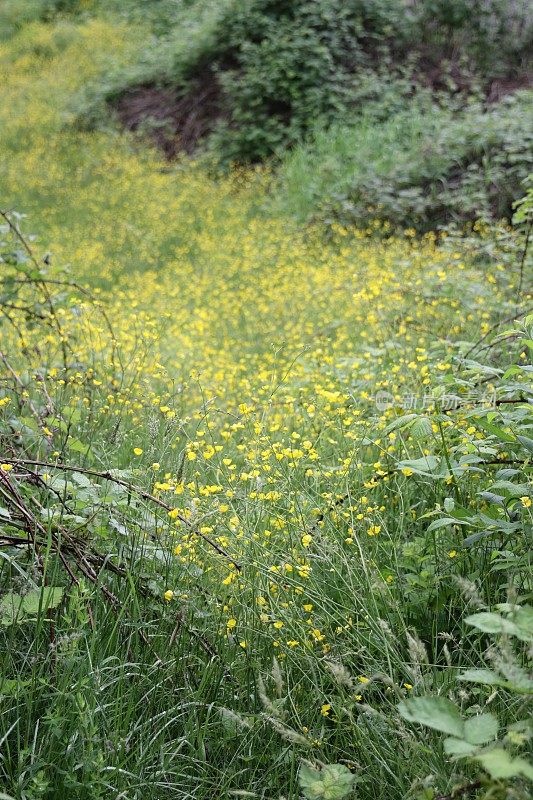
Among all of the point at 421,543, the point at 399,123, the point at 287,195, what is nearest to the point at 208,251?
the point at 287,195

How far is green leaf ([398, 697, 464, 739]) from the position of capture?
1.38 m

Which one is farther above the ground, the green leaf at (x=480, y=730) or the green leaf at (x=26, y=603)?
the green leaf at (x=480, y=730)

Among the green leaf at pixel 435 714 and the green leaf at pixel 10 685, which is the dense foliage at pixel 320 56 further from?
the green leaf at pixel 435 714

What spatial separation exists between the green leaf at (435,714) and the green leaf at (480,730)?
0.01 metres

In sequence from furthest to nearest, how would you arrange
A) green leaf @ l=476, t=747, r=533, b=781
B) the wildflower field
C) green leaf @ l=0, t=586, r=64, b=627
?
green leaf @ l=0, t=586, r=64, b=627 < the wildflower field < green leaf @ l=476, t=747, r=533, b=781

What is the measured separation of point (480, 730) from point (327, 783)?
432mm

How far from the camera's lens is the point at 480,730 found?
4.53ft

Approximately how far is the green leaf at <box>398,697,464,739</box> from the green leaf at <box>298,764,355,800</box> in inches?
12.6

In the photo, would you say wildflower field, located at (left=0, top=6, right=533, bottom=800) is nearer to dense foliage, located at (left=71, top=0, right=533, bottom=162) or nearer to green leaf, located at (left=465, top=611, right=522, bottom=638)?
green leaf, located at (left=465, top=611, right=522, bottom=638)

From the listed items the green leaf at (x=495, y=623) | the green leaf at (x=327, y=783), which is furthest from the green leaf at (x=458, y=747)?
the green leaf at (x=327, y=783)

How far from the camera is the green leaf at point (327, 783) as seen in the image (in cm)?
165

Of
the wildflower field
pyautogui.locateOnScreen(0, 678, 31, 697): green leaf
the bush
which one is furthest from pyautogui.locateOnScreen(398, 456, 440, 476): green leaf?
the bush

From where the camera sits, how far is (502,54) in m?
11.4

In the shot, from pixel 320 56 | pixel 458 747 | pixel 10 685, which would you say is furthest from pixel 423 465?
pixel 320 56
